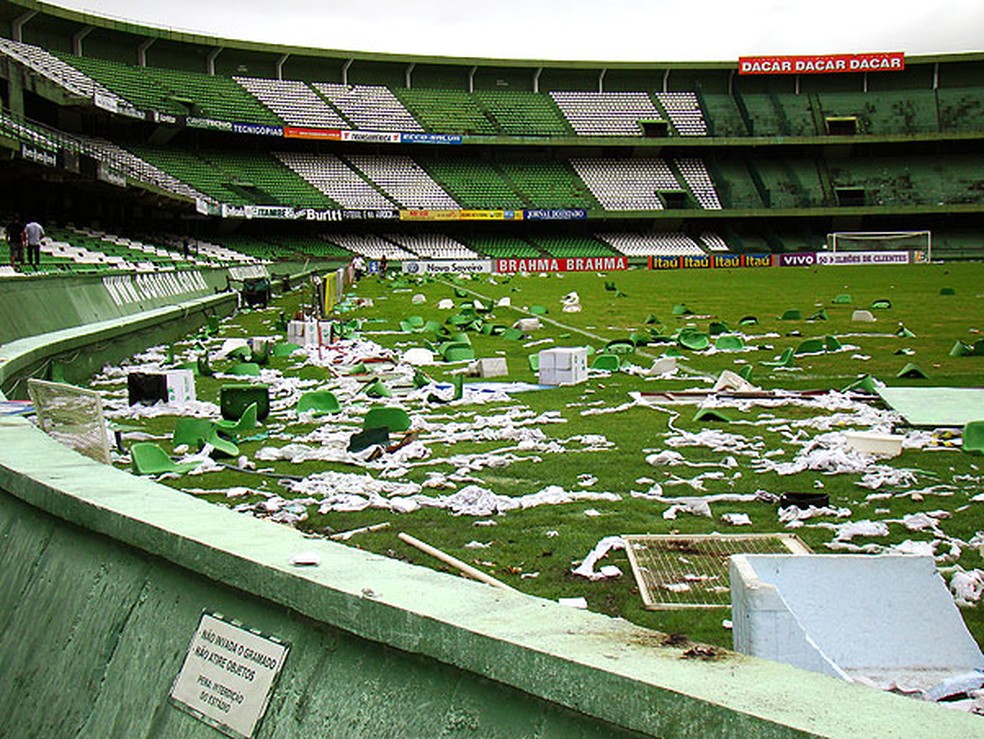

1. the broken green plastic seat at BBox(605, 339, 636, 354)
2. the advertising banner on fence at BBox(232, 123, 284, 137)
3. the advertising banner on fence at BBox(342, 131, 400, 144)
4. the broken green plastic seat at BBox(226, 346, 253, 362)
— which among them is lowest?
the broken green plastic seat at BBox(226, 346, 253, 362)

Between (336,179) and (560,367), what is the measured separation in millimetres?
55010

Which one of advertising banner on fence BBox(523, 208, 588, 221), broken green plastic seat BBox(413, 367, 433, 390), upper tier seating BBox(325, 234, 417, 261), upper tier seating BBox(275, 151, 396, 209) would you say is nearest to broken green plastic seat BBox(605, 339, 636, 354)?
broken green plastic seat BBox(413, 367, 433, 390)

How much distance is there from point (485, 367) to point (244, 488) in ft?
17.3

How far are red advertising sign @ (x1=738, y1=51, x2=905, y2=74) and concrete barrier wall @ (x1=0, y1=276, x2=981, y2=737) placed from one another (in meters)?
71.5

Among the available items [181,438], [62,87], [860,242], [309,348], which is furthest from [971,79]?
[181,438]

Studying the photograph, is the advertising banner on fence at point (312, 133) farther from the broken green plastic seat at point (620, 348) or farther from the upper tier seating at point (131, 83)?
the broken green plastic seat at point (620, 348)

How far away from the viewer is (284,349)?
14.1m

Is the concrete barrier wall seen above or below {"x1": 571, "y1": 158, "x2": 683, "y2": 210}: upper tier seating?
below

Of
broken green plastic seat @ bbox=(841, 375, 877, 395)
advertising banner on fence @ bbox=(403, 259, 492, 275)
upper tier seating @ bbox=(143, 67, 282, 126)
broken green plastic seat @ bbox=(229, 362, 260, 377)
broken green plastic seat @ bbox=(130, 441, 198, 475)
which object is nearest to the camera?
broken green plastic seat @ bbox=(130, 441, 198, 475)

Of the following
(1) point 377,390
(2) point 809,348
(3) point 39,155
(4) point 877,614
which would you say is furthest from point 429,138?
(4) point 877,614

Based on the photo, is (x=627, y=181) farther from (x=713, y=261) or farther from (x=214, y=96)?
(x=214, y=96)

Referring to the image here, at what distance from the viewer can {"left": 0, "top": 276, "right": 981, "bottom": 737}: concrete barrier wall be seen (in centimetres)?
166

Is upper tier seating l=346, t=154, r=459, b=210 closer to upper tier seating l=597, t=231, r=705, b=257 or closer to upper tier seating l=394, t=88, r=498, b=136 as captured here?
upper tier seating l=394, t=88, r=498, b=136

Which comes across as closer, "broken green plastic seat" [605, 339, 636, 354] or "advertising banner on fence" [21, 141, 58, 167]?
"broken green plastic seat" [605, 339, 636, 354]
